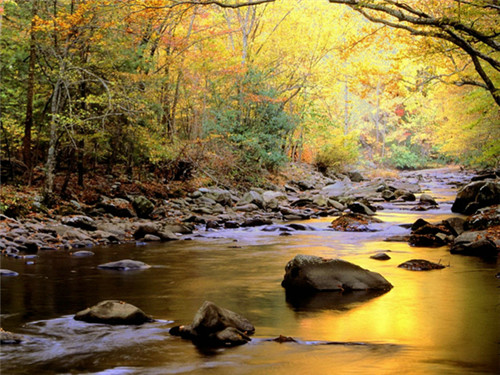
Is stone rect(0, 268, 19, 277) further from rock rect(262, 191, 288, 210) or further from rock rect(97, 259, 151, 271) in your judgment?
rock rect(262, 191, 288, 210)

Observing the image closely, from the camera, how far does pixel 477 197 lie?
1689 cm

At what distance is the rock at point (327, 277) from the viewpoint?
7320 millimetres

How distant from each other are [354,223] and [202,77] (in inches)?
395

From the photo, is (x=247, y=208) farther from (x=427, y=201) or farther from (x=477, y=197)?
(x=477, y=197)

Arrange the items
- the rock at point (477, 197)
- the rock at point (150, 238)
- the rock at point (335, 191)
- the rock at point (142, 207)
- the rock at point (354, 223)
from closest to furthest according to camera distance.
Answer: the rock at point (150, 238)
the rock at point (354, 223)
the rock at point (142, 207)
the rock at point (477, 197)
the rock at point (335, 191)

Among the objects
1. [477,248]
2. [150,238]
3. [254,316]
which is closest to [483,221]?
[477,248]

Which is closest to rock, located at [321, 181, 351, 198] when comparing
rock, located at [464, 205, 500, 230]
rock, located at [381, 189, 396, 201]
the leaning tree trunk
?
rock, located at [381, 189, 396, 201]

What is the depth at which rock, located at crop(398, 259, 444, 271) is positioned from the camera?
8.78 m

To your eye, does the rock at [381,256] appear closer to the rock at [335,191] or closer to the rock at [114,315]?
the rock at [114,315]

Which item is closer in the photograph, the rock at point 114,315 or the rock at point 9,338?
the rock at point 9,338

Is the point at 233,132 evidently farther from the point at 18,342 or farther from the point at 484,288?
the point at 18,342

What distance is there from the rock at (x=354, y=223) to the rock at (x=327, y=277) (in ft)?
22.6

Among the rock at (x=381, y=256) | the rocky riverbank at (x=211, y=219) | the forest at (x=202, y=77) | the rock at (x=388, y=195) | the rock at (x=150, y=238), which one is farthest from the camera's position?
the rock at (x=388, y=195)

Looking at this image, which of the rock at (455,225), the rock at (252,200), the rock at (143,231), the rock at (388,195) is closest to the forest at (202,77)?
the rock at (252,200)
